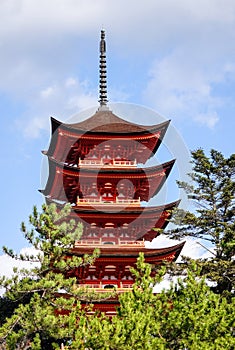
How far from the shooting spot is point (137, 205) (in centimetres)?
3072

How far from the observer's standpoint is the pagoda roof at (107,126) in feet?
102

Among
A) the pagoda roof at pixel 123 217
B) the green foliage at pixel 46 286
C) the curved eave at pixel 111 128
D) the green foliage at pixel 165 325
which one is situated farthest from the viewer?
the curved eave at pixel 111 128

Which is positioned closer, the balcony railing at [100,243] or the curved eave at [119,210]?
the balcony railing at [100,243]

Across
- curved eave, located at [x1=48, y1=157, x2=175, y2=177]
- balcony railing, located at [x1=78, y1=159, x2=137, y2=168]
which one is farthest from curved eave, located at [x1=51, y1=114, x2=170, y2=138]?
curved eave, located at [x1=48, y1=157, x2=175, y2=177]

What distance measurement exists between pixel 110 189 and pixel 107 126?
3.60 metres

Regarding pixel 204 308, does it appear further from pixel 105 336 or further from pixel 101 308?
pixel 101 308

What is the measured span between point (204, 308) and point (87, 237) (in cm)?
1356

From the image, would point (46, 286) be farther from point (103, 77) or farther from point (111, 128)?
point (103, 77)

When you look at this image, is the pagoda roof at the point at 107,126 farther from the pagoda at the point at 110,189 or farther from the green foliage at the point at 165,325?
the green foliage at the point at 165,325

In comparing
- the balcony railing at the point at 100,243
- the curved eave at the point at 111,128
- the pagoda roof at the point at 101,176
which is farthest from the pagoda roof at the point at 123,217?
the curved eave at the point at 111,128

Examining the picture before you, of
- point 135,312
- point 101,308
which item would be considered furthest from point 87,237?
point 135,312

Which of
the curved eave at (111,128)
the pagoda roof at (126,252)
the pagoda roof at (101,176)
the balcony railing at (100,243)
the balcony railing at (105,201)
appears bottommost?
the pagoda roof at (126,252)

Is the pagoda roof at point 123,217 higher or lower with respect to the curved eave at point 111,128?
lower

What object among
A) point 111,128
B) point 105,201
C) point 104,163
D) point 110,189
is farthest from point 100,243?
point 111,128
